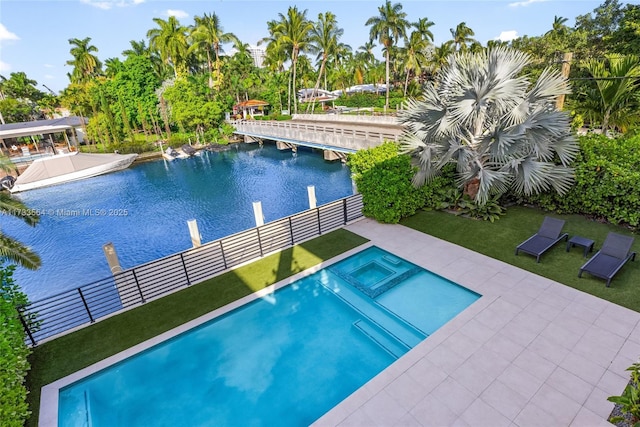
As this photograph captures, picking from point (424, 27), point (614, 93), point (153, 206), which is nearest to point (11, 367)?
point (153, 206)

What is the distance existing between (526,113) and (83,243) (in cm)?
2131

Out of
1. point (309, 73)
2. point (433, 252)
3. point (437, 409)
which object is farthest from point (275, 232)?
point (309, 73)

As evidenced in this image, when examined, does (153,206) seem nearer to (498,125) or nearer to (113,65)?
(498,125)

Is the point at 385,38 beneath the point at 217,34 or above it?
beneath

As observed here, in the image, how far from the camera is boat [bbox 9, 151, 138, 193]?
2817 centimetres

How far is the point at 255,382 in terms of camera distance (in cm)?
645

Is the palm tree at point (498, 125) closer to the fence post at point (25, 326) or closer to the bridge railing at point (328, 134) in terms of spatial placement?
the bridge railing at point (328, 134)

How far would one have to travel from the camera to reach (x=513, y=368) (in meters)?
6.00

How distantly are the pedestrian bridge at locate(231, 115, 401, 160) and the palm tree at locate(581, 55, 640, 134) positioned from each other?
24.5ft

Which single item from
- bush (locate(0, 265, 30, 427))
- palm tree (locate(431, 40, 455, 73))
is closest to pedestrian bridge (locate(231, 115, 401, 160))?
bush (locate(0, 265, 30, 427))

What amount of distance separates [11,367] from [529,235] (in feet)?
45.2

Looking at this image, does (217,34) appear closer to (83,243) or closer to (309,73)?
(309,73)

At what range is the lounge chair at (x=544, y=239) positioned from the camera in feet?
30.3

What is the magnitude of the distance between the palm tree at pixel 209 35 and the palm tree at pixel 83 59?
1785 cm
